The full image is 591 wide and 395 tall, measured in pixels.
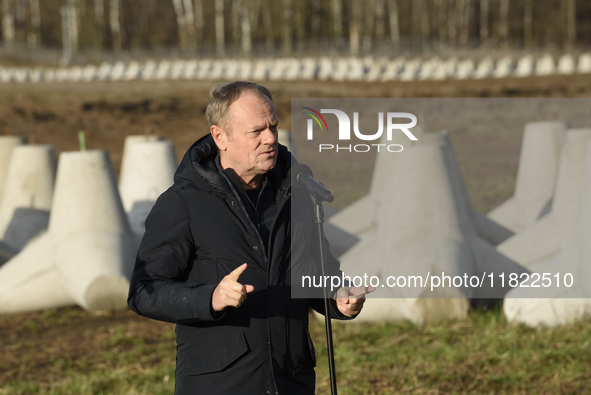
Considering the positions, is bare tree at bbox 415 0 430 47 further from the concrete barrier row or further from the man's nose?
the man's nose

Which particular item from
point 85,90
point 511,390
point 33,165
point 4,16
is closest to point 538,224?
point 511,390

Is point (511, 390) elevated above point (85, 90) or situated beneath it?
situated beneath

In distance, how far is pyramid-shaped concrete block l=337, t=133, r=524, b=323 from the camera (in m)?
5.64

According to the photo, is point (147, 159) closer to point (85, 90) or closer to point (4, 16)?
point (85, 90)

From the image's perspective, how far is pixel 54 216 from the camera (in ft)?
23.2

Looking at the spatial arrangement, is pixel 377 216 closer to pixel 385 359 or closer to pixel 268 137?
pixel 385 359

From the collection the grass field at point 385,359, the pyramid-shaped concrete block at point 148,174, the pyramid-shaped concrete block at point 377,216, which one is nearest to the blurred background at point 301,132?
the grass field at point 385,359

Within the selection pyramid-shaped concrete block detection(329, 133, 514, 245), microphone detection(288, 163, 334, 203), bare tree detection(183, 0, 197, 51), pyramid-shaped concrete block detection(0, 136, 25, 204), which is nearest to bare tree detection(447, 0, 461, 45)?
bare tree detection(183, 0, 197, 51)

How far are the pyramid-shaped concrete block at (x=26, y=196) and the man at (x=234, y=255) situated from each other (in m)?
6.46

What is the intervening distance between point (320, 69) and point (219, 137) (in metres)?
29.0

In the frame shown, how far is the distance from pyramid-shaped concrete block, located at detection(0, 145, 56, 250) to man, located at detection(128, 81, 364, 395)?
6.46 meters

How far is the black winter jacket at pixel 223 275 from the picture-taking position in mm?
2334

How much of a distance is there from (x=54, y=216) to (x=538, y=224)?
14.7 feet

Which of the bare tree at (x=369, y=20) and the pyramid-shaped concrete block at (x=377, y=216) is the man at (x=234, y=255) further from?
the bare tree at (x=369, y=20)
